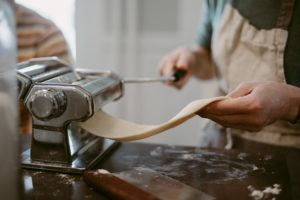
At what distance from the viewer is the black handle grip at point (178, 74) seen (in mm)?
1105

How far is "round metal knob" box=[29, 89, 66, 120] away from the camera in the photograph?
67 centimetres

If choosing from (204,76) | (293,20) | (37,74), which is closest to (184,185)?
(37,74)

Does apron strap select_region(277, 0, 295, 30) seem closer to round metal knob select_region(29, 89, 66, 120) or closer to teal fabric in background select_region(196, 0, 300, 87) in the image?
teal fabric in background select_region(196, 0, 300, 87)

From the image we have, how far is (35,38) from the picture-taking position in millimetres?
1240

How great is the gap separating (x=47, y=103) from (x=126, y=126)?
19 centimetres

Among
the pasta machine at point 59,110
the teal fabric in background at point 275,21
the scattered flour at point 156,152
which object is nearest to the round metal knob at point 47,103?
the pasta machine at point 59,110

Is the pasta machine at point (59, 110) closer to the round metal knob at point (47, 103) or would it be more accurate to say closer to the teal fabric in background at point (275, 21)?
the round metal knob at point (47, 103)

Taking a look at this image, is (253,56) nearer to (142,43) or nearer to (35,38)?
(35,38)

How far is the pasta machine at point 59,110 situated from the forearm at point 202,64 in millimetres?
502

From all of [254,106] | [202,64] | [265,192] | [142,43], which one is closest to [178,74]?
[202,64]

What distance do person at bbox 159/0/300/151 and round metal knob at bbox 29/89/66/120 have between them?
10.6 inches

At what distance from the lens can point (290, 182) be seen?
2.20 ft

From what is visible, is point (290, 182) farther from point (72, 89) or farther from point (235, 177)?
point (72, 89)

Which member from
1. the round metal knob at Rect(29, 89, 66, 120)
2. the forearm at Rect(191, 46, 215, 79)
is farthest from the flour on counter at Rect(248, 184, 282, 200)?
the forearm at Rect(191, 46, 215, 79)
